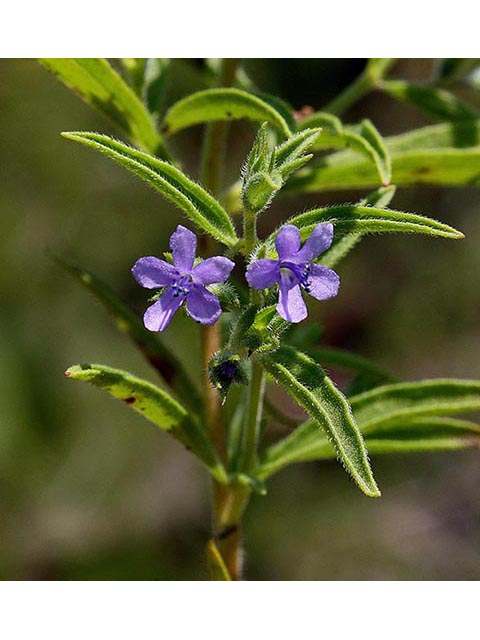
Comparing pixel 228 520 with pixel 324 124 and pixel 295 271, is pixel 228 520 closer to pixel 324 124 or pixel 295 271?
pixel 295 271

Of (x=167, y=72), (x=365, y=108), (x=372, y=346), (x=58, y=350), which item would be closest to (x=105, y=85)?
(x=167, y=72)

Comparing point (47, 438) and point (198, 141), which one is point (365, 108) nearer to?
point (198, 141)

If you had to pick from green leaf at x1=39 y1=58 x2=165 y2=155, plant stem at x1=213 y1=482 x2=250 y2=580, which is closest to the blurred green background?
plant stem at x1=213 y1=482 x2=250 y2=580

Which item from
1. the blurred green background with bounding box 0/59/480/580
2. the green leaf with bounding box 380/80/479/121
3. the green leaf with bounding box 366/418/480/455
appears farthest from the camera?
the blurred green background with bounding box 0/59/480/580

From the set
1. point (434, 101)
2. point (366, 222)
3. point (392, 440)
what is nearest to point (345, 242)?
point (366, 222)

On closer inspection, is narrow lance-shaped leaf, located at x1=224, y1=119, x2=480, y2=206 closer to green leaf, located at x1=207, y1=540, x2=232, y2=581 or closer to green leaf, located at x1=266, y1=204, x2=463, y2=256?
green leaf, located at x1=266, y1=204, x2=463, y2=256

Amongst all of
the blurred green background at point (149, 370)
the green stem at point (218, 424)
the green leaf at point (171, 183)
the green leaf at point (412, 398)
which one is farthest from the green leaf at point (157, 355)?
the blurred green background at point (149, 370)
